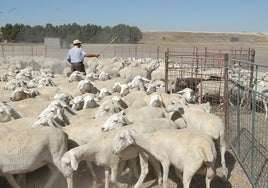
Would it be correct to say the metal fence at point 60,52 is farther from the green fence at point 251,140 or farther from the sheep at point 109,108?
the sheep at point 109,108

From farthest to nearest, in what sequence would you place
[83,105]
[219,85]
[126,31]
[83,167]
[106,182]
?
[126,31]
[219,85]
[83,105]
[83,167]
[106,182]

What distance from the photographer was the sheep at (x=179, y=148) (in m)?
5.55

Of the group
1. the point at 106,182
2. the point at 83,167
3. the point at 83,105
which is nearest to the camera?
the point at 106,182

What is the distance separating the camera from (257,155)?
25.7 feet

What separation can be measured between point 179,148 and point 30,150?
93.5 inches

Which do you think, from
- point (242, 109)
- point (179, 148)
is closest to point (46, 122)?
point (179, 148)

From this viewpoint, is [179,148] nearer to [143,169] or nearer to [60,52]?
[143,169]

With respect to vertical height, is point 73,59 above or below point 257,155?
above

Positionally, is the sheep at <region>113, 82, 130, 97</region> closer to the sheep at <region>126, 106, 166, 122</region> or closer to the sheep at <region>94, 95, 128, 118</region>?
the sheep at <region>94, 95, 128, 118</region>

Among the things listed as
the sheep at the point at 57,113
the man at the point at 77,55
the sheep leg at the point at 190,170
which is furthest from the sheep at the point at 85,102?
the man at the point at 77,55

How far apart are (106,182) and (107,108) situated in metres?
A: 1.94

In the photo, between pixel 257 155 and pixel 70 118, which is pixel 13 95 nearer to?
pixel 70 118

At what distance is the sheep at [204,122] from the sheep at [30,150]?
9.16ft

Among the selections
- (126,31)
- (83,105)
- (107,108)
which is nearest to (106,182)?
(107,108)
